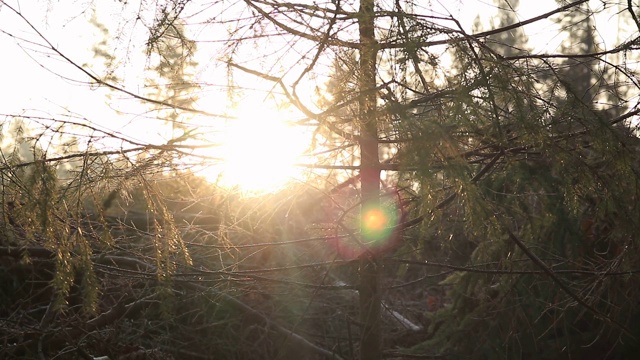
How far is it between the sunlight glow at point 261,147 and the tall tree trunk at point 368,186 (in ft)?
1.54

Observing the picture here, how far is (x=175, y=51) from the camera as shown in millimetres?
4055

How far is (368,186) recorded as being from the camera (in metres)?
4.52

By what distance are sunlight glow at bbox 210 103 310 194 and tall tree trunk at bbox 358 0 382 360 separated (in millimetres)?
468

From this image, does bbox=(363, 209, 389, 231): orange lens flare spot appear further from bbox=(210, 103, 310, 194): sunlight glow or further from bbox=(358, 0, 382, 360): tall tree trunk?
bbox=(210, 103, 310, 194): sunlight glow

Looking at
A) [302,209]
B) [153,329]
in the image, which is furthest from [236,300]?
[302,209]

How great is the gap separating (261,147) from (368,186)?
0.93m

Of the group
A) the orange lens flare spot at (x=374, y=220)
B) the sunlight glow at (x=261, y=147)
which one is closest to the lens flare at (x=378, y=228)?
the orange lens flare spot at (x=374, y=220)

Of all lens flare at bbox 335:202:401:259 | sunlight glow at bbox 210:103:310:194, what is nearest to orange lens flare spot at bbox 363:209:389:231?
lens flare at bbox 335:202:401:259

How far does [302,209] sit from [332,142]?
124 inches

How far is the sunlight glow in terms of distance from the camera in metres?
3.97

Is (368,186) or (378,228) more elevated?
(368,186)

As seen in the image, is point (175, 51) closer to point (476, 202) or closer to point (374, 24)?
point (374, 24)

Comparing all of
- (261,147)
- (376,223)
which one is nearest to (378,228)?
(376,223)

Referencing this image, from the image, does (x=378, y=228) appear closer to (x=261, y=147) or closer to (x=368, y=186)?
(x=368, y=186)
